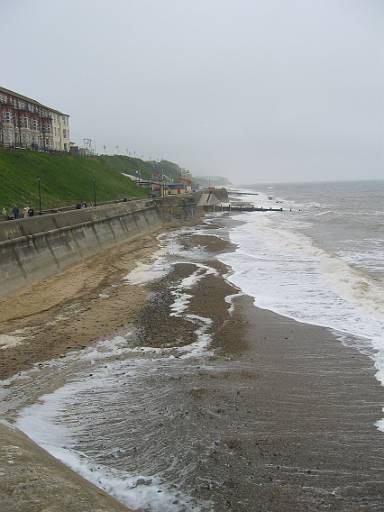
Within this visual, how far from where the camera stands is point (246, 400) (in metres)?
9.42

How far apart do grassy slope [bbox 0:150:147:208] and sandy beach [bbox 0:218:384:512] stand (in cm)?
2046

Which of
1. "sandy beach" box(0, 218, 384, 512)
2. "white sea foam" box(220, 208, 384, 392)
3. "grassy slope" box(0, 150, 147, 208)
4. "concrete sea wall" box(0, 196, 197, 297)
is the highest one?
"grassy slope" box(0, 150, 147, 208)

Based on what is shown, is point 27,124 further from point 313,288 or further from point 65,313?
point 313,288

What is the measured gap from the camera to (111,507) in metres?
5.52

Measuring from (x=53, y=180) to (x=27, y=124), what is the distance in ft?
85.2

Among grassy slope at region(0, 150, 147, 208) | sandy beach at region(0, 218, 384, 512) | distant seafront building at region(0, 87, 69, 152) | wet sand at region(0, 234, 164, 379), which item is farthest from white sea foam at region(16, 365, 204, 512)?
distant seafront building at region(0, 87, 69, 152)

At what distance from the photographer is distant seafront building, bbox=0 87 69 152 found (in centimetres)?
6350

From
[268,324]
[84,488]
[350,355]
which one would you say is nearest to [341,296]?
[268,324]

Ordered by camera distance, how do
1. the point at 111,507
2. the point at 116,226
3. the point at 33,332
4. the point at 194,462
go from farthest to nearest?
the point at 116,226, the point at 33,332, the point at 194,462, the point at 111,507

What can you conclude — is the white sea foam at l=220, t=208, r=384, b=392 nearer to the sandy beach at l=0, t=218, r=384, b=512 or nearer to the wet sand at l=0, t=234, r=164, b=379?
the sandy beach at l=0, t=218, r=384, b=512

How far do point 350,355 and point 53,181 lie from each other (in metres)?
42.1

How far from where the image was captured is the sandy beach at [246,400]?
6.70 m

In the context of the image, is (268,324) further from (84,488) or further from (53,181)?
(53,181)

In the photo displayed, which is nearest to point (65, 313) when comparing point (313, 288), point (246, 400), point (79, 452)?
point (246, 400)
